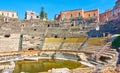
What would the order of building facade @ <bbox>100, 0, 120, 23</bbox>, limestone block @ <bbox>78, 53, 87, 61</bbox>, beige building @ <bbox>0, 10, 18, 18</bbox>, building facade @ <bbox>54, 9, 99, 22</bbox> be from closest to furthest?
limestone block @ <bbox>78, 53, 87, 61</bbox>, building facade @ <bbox>100, 0, 120, 23</bbox>, building facade @ <bbox>54, 9, 99, 22</bbox>, beige building @ <bbox>0, 10, 18, 18</bbox>

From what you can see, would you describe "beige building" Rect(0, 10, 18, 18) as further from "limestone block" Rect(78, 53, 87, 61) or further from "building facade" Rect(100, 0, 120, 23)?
"limestone block" Rect(78, 53, 87, 61)

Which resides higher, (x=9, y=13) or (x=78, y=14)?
(x=9, y=13)

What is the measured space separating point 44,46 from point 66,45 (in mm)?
6573

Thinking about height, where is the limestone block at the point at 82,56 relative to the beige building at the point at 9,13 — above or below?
below

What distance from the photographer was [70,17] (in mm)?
70250

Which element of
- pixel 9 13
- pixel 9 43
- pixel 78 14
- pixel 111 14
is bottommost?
pixel 9 43

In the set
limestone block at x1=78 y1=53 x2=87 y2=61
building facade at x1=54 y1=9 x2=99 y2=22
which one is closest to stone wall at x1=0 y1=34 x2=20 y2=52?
limestone block at x1=78 y1=53 x2=87 y2=61

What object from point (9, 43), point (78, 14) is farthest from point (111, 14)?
point (9, 43)

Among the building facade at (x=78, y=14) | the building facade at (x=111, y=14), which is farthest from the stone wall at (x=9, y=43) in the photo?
the building facade at (x=111, y=14)

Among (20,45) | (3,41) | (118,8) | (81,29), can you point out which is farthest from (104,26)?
(3,41)

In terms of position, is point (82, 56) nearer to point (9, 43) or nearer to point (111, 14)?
point (9, 43)

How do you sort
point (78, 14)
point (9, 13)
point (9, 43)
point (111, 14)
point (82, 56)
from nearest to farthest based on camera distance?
point (82, 56)
point (9, 43)
point (111, 14)
point (78, 14)
point (9, 13)

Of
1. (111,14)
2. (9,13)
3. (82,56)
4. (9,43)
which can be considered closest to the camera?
(82,56)

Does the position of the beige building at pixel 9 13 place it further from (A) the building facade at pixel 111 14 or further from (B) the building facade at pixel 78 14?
(A) the building facade at pixel 111 14
